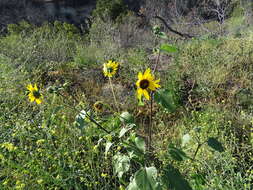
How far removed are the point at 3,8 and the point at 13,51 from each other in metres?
9.49

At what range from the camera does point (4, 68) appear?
3943mm

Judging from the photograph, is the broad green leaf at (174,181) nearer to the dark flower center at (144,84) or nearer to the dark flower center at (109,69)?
the dark flower center at (144,84)

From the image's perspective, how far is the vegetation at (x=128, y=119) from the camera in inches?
51.6

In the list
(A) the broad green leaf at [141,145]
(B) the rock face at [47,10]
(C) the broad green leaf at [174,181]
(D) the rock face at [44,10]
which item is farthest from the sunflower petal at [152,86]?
(D) the rock face at [44,10]

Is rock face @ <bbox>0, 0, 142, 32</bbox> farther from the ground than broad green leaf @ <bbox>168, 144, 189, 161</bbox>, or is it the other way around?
broad green leaf @ <bbox>168, 144, 189, 161</bbox>

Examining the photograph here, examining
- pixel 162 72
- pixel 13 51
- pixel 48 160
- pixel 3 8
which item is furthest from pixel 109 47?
pixel 3 8

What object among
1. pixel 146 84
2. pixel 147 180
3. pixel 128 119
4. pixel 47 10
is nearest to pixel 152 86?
pixel 146 84

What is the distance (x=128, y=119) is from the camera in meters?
1.32

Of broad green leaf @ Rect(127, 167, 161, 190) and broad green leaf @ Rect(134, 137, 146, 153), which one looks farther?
broad green leaf @ Rect(134, 137, 146, 153)

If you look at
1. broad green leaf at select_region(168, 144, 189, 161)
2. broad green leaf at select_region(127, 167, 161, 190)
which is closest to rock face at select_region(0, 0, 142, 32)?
broad green leaf at select_region(168, 144, 189, 161)

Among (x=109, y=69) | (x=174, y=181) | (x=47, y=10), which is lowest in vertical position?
(x=47, y=10)

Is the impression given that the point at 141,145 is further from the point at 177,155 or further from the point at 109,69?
the point at 109,69

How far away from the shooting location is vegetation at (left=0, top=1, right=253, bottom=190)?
1311 millimetres

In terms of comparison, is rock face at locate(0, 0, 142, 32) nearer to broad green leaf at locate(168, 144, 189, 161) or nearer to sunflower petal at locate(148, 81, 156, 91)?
sunflower petal at locate(148, 81, 156, 91)
